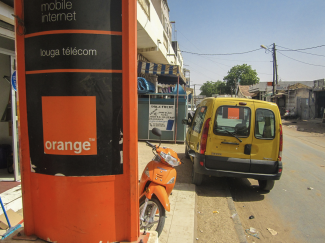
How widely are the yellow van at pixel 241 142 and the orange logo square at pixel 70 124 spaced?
3.17 meters

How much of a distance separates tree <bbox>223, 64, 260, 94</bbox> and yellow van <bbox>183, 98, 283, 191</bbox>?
6497 cm

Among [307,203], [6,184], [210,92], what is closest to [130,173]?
[6,184]

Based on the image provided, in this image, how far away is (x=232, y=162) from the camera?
4.73 metres

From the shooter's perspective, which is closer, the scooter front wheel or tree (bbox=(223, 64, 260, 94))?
the scooter front wheel

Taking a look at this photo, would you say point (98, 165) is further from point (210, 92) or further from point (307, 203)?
point (210, 92)

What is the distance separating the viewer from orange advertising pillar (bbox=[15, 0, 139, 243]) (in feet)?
5.93

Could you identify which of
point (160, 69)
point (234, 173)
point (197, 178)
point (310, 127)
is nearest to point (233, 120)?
point (234, 173)

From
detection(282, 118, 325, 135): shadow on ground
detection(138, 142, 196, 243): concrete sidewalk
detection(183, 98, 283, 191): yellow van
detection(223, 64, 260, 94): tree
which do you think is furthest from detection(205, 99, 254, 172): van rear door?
detection(223, 64, 260, 94): tree

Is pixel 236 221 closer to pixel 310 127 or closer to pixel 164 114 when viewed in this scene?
pixel 164 114

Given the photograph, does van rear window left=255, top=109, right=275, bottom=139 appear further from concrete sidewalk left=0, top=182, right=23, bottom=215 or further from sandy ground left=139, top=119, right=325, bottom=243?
concrete sidewalk left=0, top=182, right=23, bottom=215

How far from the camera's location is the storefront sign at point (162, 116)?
392 inches

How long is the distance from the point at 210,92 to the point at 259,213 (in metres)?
92.4

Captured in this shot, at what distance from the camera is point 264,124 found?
4.80 meters

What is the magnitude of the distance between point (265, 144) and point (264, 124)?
16.3 inches
